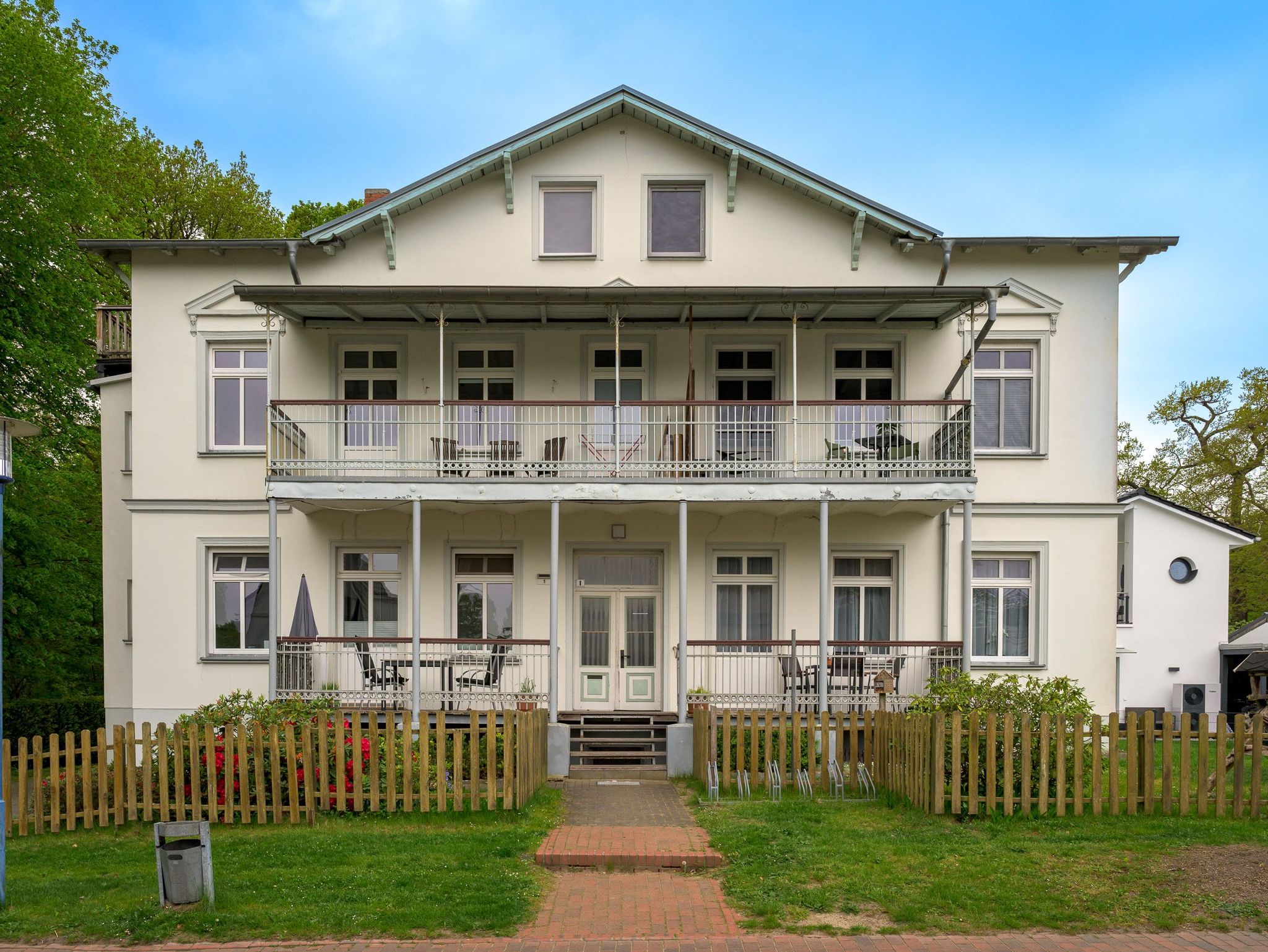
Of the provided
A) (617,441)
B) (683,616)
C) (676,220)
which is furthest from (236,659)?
(676,220)

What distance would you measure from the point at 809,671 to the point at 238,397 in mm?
10047

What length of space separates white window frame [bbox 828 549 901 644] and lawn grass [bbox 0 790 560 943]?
6928mm

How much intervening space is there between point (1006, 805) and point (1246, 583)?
25415mm

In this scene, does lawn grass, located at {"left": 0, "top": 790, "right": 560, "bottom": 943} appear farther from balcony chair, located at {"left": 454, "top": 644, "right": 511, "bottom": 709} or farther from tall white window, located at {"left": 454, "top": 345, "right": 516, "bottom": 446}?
tall white window, located at {"left": 454, "top": 345, "right": 516, "bottom": 446}

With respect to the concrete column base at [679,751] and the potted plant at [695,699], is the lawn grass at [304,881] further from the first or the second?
the potted plant at [695,699]

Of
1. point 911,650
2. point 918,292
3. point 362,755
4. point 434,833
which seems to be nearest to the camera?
point 434,833

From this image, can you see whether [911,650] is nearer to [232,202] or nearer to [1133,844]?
[1133,844]

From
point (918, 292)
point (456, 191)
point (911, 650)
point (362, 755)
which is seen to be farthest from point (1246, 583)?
point (362, 755)

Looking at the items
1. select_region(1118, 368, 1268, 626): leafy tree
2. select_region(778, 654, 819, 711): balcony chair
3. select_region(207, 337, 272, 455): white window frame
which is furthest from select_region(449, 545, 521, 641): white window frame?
select_region(1118, 368, 1268, 626): leafy tree

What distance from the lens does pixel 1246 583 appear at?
2966 centimetres

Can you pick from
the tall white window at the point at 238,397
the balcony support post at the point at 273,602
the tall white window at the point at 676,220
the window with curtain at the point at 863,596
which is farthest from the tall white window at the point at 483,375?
the window with curtain at the point at 863,596

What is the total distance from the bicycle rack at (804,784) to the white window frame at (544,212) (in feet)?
27.6

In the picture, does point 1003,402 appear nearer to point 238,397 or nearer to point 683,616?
point 683,616

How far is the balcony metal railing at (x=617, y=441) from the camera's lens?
13523 millimetres
